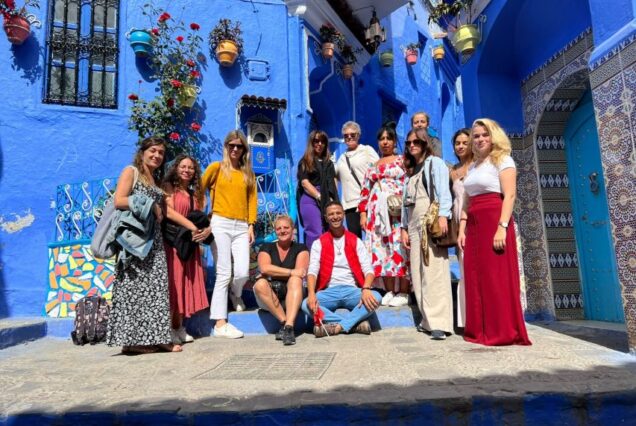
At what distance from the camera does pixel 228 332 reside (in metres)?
4.43

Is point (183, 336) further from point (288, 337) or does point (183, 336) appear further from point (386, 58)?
point (386, 58)

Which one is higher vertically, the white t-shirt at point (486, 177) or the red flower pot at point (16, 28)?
the red flower pot at point (16, 28)

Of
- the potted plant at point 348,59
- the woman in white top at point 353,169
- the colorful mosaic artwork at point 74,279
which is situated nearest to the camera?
the woman in white top at point 353,169

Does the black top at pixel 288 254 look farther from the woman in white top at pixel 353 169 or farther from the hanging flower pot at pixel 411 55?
the hanging flower pot at pixel 411 55

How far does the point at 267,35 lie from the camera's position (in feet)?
24.8

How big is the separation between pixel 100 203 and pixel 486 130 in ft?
15.7

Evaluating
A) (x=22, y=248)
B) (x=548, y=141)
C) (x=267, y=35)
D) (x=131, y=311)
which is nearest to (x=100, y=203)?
(x=22, y=248)

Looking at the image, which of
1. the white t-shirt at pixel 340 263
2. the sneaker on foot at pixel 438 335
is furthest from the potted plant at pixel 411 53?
the sneaker on foot at pixel 438 335

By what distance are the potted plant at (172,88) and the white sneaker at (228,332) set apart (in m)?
3.30

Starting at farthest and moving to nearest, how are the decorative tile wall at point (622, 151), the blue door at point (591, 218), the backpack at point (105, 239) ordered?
1. the blue door at point (591, 218)
2. the backpack at point (105, 239)
3. the decorative tile wall at point (622, 151)

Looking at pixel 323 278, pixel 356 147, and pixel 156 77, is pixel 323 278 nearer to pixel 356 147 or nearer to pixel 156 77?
pixel 356 147

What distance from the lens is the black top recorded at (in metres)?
4.47

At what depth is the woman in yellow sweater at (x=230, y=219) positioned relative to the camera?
4426 millimetres

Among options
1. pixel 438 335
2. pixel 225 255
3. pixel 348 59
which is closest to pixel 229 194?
pixel 225 255
